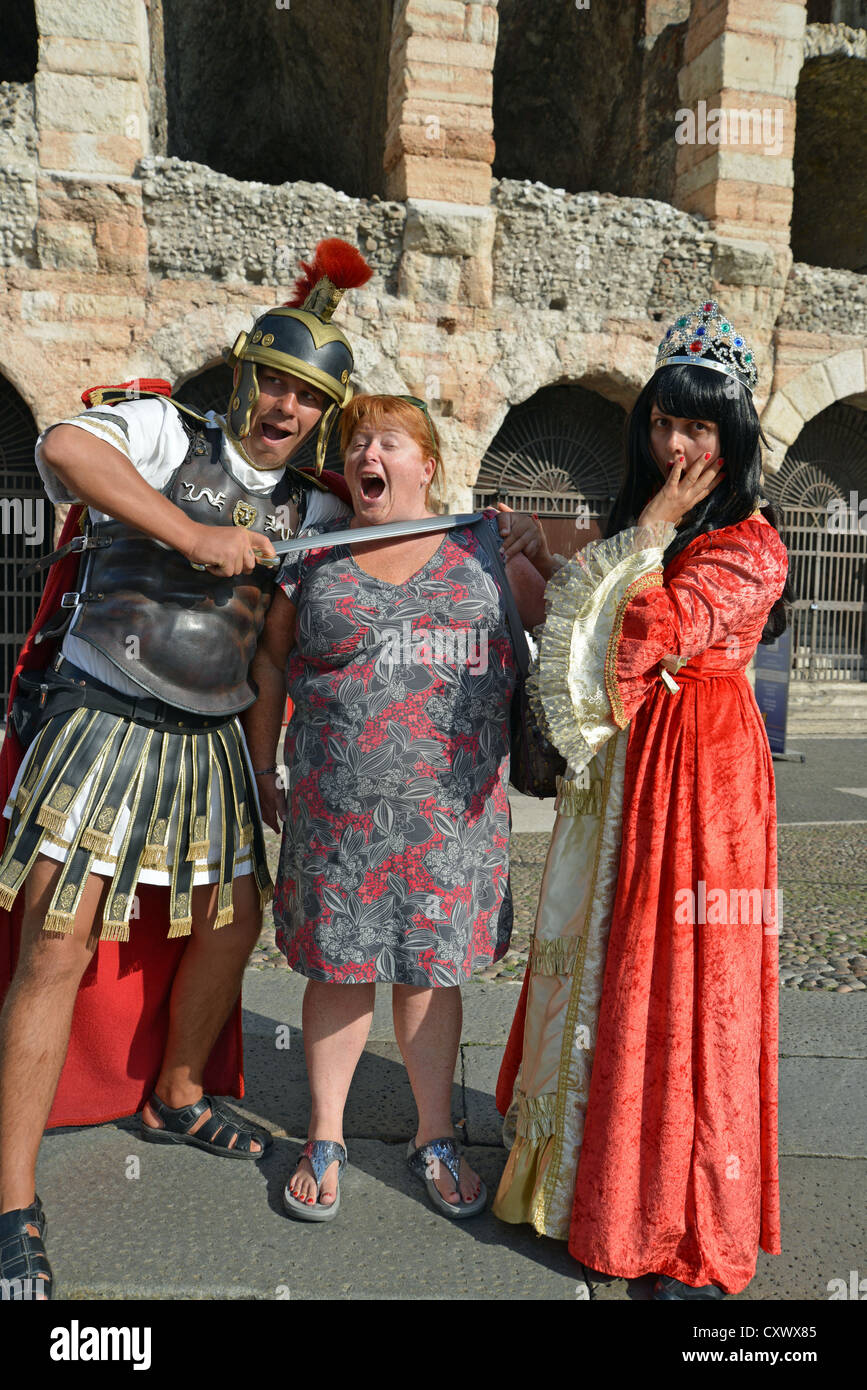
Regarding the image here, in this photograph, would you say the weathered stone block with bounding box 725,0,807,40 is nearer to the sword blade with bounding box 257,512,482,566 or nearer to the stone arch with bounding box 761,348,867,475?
the stone arch with bounding box 761,348,867,475

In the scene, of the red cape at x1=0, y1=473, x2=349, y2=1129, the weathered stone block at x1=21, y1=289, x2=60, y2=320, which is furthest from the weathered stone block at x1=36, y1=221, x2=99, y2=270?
the red cape at x1=0, y1=473, x2=349, y2=1129

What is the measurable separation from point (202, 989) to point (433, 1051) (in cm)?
58

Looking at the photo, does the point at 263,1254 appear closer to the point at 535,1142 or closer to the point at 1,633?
the point at 535,1142

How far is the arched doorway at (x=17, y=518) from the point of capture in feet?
27.5

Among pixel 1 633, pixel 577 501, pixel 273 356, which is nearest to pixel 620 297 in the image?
pixel 577 501

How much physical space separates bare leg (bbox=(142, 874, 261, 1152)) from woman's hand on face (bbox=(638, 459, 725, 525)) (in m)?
1.25

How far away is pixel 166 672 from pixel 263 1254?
47.5 inches

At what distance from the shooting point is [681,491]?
1.92 m

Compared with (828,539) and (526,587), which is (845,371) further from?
(526,587)

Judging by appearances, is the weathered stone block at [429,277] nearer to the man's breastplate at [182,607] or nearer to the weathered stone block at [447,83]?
the weathered stone block at [447,83]

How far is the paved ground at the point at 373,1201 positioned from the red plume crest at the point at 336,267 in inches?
81.6

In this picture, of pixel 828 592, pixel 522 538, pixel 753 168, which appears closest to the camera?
pixel 522 538

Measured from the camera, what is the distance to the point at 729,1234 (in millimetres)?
1840

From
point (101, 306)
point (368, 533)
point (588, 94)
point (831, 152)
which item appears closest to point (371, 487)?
point (368, 533)
